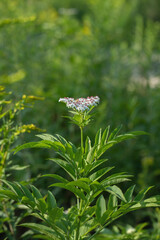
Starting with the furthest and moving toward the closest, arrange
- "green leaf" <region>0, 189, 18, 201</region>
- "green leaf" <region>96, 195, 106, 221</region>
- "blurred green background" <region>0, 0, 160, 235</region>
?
"blurred green background" <region>0, 0, 160, 235</region> → "green leaf" <region>96, 195, 106, 221</region> → "green leaf" <region>0, 189, 18, 201</region>

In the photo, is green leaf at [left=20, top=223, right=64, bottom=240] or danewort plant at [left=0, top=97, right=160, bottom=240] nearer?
danewort plant at [left=0, top=97, right=160, bottom=240]

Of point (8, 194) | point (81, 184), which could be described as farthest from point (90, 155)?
point (8, 194)

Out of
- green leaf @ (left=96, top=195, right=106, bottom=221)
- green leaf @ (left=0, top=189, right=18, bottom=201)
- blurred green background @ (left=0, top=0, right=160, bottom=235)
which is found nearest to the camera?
green leaf @ (left=0, top=189, right=18, bottom=201)

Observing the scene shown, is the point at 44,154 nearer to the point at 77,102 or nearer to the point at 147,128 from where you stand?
the point at 147,128

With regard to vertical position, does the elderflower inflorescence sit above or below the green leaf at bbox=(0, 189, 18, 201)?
above

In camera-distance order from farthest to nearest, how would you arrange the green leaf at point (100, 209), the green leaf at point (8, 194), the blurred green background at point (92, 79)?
the blurred green background at point (92, 79), the green leaf at point (100, 209), the green leaf at point (8, 194)

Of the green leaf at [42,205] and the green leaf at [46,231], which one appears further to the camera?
the green leaf at [46,231]

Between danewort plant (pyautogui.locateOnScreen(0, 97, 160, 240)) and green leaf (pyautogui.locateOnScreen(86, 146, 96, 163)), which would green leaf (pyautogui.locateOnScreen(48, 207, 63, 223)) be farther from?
green leaf (pyautogui.locateOnScreen(86, 146, 96, 163))

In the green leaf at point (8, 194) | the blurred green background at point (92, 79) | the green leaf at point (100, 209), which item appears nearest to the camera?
the green leaf at point (8, 194)

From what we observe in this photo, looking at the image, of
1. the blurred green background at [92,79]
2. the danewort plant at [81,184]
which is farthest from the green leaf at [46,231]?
the blurred green background at [92,79]

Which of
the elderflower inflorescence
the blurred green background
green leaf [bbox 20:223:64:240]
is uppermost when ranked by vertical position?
the blurred green background

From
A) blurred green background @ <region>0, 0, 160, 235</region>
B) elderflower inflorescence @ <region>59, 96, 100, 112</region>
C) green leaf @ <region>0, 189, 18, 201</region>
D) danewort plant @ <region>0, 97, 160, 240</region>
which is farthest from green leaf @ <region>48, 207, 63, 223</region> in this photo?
blurred green background @ <region>0, 0, 160, 235</region>

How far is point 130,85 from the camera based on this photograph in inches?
154

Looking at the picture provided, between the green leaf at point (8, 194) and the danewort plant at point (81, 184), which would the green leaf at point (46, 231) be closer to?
the danewort plant at point (81, 184)
